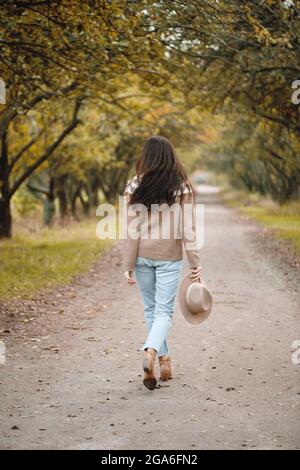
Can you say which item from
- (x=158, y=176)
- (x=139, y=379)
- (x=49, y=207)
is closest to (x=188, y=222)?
(x=158, y=176)

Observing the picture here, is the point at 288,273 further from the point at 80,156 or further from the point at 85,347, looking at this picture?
the point at 80,156

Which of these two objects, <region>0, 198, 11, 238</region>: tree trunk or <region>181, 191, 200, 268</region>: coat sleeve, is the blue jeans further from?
<region>0, 198, 11, 238</region>: tree trunk

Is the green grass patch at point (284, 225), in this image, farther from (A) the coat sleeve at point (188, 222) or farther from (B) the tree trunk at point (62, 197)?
(A) the coat sleeve at point (188, 222)

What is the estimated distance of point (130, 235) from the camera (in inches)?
258

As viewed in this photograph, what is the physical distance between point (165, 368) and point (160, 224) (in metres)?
1.29

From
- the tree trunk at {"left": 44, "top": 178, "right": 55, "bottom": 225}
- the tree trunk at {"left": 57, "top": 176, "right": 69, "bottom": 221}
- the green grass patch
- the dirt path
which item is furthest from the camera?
the tree trunk at {"left": 57, "top": 176, "right": 69, "bottom": 221}

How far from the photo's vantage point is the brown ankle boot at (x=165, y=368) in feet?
21.8

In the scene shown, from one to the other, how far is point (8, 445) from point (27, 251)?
1327 centimetres

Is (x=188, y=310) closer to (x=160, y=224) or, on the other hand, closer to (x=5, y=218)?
(x=160, y=224)

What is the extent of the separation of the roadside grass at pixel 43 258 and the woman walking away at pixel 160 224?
5.09m

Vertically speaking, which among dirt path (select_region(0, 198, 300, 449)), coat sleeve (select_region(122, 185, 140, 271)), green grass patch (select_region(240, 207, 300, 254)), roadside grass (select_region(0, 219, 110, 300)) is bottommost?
dirt path (select_region(0, 198, 300, 449))

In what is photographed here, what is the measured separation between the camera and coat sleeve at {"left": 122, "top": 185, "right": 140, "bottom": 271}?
A: 21.4 feet

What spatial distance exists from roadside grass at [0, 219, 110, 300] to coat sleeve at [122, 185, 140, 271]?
503 cm

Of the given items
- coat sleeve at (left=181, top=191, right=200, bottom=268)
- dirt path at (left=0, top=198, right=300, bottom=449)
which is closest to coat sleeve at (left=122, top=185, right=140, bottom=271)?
coat sleeve at (left=181, top=191, right=200, bottom=268)
